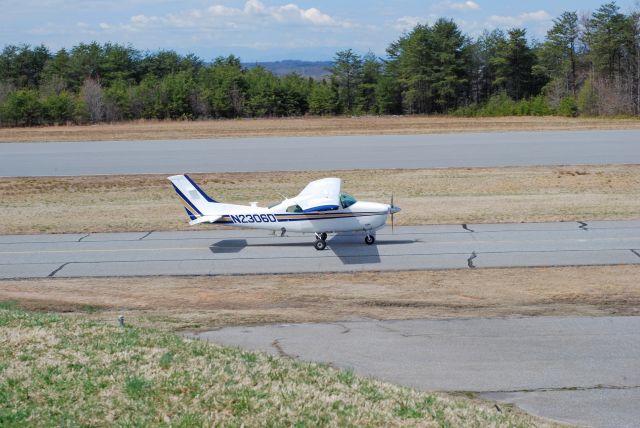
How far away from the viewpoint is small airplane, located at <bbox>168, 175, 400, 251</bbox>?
883 inches

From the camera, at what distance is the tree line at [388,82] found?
8131 centimetres

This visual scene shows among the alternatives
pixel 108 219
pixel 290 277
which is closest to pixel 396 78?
pixel 108 219

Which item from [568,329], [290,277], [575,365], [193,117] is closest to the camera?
[575,365]

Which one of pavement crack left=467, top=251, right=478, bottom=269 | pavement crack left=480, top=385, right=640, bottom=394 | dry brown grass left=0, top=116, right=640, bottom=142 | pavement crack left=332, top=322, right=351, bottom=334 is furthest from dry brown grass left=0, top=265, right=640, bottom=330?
dry brown grass left=0, top=116, right=640, bottom=142

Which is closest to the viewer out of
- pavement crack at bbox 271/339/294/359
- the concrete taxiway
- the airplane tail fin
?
the concrete taxiway

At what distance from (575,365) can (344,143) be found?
4156 cm

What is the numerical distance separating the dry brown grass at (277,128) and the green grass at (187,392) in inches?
1991

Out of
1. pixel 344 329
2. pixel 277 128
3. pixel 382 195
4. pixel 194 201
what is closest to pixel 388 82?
pixel 277 128

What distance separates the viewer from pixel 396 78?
95.8m

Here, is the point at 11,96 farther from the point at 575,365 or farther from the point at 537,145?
the point at 575,365

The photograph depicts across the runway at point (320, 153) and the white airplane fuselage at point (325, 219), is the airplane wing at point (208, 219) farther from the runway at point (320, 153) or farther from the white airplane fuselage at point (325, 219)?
the runway at point (320, 153)

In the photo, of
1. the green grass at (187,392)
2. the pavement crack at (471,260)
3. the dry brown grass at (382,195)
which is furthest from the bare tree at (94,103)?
the green grass at (187,392)

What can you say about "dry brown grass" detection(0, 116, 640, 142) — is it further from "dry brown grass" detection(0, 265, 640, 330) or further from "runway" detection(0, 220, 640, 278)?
"dry brown grass" detection(0, 265, 640, 330)

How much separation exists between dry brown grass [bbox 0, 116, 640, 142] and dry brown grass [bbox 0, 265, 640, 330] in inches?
1669
